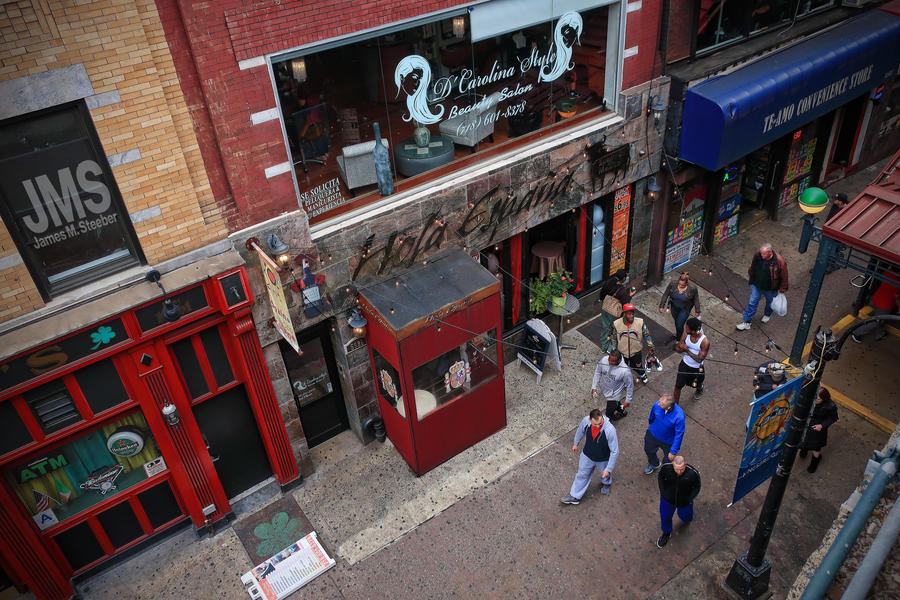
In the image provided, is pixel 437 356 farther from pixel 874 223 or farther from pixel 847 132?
pixel 847 132

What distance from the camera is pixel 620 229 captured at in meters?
13.9

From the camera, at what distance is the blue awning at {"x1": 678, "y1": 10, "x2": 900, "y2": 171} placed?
480 inches

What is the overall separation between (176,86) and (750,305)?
10.9 metres

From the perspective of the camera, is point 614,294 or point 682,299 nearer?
point 614,294

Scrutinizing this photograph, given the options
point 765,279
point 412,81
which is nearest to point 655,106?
point 765,279

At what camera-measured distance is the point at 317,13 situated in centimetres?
850

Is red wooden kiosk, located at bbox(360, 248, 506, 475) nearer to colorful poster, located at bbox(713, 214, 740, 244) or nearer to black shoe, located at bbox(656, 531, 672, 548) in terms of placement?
black shoe, located at bbox(656, 531, 672, 548)

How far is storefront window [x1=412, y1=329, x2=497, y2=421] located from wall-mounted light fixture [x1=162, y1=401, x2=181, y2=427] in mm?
3406

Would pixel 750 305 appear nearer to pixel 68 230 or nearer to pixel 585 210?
pixel 585 210

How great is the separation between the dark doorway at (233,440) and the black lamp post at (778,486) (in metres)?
7.14

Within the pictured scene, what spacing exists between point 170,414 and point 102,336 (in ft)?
4.92

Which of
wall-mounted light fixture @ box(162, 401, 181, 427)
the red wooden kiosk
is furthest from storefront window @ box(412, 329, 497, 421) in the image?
wall-mounted light fixture @ box(162, 401, 181, 427)

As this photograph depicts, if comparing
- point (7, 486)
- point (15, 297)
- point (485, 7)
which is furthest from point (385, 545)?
point (485, 7)

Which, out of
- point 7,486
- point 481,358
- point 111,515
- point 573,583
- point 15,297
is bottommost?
point 573,583
